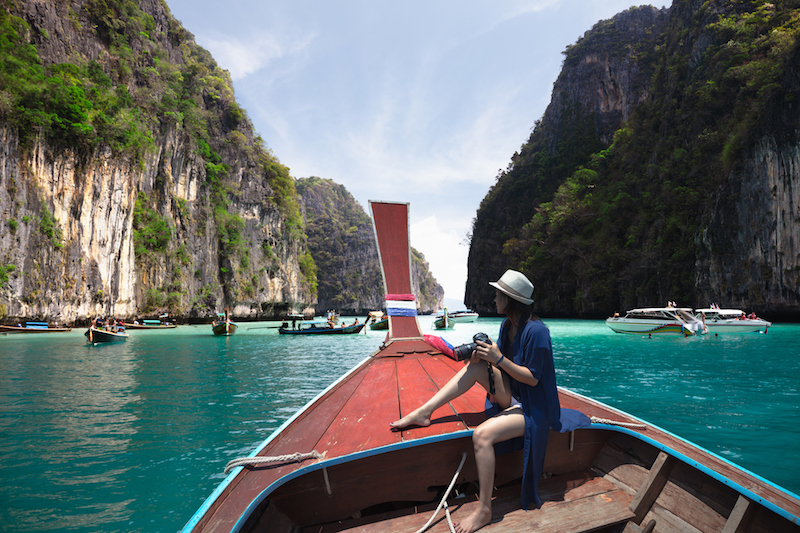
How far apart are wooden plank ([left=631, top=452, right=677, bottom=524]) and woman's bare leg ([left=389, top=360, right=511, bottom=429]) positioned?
902 millimetres

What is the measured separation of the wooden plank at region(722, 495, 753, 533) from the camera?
186cm

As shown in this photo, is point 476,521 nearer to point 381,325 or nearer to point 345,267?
point 381,325

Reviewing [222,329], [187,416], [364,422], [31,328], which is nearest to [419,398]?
[364,422]

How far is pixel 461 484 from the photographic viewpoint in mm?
2709

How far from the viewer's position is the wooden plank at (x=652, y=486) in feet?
7.47

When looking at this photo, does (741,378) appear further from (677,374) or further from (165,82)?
(165,82)

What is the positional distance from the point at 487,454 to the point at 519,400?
478 mm

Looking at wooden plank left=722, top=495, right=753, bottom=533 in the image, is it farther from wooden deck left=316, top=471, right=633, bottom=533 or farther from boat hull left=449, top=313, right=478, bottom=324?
boat hull left=449, top=313, right=478, bottom=324

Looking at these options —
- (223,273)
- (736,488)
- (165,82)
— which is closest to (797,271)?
(736,488)

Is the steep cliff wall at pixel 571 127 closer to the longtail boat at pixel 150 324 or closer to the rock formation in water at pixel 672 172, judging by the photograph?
the rock formation in water at pixel 672 172

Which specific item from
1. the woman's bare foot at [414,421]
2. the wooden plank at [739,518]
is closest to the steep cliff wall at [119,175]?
the woman's bare foot at [414,421]

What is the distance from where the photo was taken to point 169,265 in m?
35.2

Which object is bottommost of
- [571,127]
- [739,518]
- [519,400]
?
[739,518]

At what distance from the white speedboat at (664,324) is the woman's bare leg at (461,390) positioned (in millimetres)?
21037
